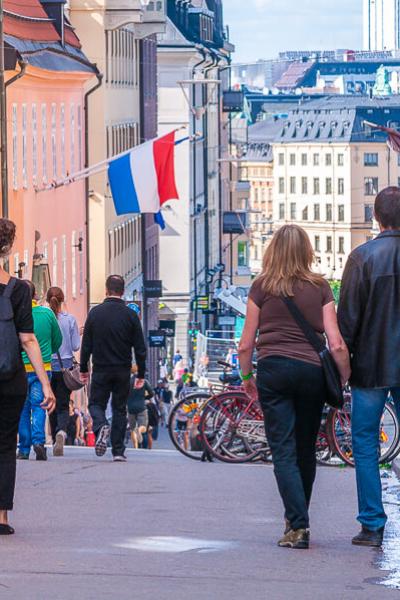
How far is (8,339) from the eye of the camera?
9.67 m

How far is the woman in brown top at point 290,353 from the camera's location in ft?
31.4

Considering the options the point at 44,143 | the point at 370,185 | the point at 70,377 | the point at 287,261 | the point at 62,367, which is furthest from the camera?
the point at 370,185

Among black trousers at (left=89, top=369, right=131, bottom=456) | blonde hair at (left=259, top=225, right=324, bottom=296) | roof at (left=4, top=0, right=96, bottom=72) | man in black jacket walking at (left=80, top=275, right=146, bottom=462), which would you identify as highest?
roof at (left=4, top=0, right=96, bottom=72)

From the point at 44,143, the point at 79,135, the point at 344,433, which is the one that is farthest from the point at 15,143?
the point at 344,433

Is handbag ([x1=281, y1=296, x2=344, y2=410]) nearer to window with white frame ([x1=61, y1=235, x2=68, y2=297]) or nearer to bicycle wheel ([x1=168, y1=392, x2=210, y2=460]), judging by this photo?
bicycle wheel ([x1=168, y1=392, x2=210, y2=460])

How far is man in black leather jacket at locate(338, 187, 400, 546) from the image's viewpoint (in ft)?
31.6

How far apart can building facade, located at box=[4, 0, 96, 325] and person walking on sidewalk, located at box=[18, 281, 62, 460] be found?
51.4ft

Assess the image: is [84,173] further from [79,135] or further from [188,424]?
[188,424]

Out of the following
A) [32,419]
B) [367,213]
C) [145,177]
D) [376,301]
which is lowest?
[367,213]

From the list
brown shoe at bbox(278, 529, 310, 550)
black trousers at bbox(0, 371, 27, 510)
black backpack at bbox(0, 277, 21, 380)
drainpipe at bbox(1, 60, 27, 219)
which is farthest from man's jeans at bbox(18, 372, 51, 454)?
drainpipe at bbox(1, 60, 27, 219)

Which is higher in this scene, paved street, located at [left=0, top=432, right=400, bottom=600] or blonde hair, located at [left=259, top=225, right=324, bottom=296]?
blonde hair, located at [left=259, top=225, right=324, bottom=296]

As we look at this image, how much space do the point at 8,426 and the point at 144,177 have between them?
24.1 metres

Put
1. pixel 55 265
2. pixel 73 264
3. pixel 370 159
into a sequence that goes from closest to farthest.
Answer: pixel 55 265
pixel 73 264
pixel 370 159

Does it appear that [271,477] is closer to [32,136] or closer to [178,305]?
[32,136]
